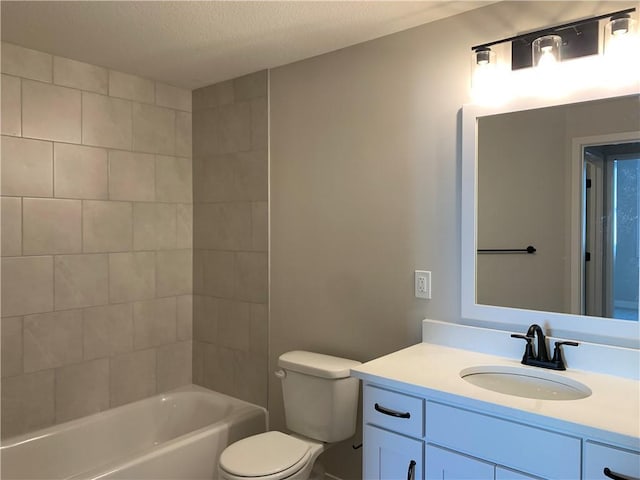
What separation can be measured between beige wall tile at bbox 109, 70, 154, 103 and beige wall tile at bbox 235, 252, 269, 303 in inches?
44.8

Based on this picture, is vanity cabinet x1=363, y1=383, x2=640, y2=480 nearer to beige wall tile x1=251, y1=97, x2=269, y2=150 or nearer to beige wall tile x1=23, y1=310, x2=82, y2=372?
beige wall tile x1=251, y1=97, x2=269, y2=150

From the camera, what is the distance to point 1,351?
2449 millimetres

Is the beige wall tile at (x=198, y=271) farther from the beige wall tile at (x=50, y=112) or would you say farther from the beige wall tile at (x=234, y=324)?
the beige wall tile at (x=50, y=112)

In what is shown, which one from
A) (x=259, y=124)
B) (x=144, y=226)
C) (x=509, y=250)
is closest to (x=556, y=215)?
(x=509, y=250)

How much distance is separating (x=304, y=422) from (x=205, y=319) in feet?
3.74

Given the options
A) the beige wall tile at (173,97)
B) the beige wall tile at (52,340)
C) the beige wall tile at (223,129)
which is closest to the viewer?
the beige wall tile at (52,340)

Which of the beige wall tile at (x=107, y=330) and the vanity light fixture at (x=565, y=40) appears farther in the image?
the beige wall tile at (x=107, y=330)

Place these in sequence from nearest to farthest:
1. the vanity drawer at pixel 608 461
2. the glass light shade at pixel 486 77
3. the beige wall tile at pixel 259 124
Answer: the vanity drawer at pixel 608 461
the glass light shade at pixel 486 77
the beige wall tile at pixel 259 124

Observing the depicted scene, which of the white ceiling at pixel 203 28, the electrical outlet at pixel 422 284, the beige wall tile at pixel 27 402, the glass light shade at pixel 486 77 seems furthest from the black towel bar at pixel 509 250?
the beige wall tile at pixel 27 402

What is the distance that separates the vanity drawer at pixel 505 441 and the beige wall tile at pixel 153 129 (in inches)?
91.4

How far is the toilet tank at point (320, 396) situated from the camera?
231 centimetres

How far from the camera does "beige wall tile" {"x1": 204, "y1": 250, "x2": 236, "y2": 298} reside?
10.1 ft

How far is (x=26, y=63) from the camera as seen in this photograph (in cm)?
251

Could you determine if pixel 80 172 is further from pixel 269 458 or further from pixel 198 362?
pixel 269 458
